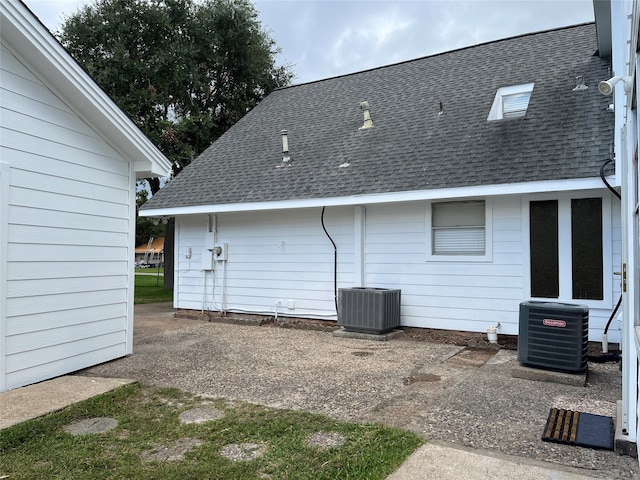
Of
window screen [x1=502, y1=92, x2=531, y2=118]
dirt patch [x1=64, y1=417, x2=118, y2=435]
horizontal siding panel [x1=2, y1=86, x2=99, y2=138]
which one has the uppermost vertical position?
window screen [x1=502, y1=92, x2=531, y2=118]

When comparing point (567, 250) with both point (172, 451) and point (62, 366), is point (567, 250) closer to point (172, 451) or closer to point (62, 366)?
point (172, 451)

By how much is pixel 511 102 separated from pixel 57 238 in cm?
778

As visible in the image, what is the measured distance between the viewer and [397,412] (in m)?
4.23

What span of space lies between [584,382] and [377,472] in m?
3.18

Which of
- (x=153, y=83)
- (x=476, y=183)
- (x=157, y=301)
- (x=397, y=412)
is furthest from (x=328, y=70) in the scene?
(x=397, y=412)

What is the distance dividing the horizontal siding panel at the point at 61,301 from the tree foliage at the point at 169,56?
11.1m

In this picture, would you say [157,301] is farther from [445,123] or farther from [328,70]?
[328,70]

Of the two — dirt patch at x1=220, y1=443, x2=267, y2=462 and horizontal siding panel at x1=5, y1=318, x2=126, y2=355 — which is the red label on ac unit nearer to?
dirt patch at x1=220, y1=443, x2=267, y2=462

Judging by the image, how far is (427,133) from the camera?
8.91 metres

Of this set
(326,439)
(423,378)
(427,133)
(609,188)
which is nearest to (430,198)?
(427,133)

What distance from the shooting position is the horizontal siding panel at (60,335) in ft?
15.8

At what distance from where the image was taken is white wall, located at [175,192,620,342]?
729 centimetres

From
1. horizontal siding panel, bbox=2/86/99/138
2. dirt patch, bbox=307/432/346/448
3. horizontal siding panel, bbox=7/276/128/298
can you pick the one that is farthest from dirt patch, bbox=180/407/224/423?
horizontal siding panel, bbox=2/86/99/138

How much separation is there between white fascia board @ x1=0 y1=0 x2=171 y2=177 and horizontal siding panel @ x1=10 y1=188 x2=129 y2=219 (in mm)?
681
